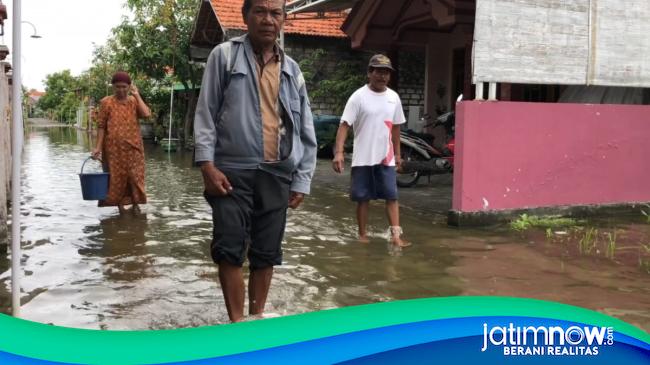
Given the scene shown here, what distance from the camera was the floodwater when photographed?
401 cm

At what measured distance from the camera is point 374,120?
591 cm

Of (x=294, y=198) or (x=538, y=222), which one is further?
(x=538, y=222)

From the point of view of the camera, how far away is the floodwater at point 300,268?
4.01 meters

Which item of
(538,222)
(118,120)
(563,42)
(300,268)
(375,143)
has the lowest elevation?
(300,268)

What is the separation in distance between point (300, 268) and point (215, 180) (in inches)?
79.8

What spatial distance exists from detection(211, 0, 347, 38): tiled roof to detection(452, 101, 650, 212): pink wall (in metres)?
9.49

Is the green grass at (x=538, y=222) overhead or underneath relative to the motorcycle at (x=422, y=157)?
underneath

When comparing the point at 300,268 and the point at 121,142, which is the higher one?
the point at 121,142

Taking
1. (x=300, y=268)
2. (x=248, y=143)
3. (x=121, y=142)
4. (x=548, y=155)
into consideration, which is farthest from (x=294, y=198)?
(x=548, y=155)

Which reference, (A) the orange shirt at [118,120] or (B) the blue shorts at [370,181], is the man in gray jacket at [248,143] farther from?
(A) the orange shirt at [118,120]

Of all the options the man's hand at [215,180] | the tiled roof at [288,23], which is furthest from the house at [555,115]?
the tiled roof at [288,23]

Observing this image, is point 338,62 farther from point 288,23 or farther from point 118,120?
point 118,120

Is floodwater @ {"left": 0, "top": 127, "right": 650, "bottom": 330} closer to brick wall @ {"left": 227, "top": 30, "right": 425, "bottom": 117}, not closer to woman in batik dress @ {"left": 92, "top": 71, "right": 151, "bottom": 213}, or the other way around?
woman in batik dress @ {"left": 92, "top": 71, "right": 151, "bottom": 213}

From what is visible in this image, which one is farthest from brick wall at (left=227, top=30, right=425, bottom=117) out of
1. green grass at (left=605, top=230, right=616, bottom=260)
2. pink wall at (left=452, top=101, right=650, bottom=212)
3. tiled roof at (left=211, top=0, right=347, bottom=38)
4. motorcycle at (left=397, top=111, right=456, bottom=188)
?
green grass at (left=605, top=230, right=616, bottom=260)
